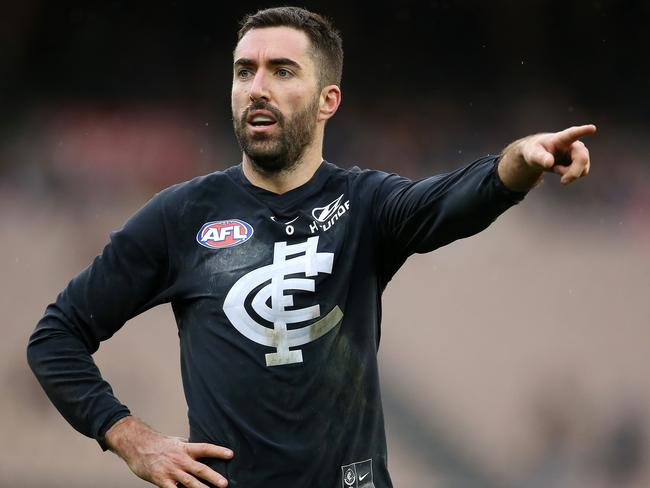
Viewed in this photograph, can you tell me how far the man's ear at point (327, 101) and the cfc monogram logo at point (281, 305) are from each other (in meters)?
0.47

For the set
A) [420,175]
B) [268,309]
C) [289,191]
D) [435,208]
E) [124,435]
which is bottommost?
[124,435]

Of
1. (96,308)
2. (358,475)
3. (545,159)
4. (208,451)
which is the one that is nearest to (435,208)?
(545,159)

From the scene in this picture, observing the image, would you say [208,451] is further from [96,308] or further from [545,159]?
[545,159]

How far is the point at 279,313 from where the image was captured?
8.85ft

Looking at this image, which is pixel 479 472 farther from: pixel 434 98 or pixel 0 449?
pixel 0 449

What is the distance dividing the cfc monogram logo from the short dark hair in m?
0.57

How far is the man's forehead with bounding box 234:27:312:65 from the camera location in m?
2.91

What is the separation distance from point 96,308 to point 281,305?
1.65 ft

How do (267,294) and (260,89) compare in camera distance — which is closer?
(267,294)

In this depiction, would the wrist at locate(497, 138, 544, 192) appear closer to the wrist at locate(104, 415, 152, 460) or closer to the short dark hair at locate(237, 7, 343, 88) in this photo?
the short dark hair at locate(237, 7, 343, 88)

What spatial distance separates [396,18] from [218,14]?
126 cm

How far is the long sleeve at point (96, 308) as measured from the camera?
277 cm

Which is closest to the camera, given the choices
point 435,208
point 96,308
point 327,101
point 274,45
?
point 435,208

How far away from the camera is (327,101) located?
10.0 feet
